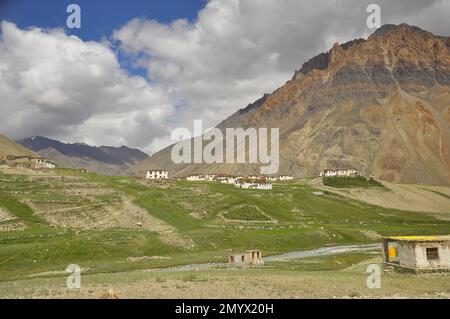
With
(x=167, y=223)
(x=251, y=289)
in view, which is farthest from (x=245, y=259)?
(x=167, y=223)

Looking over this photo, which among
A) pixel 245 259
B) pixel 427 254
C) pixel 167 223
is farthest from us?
pixel 167 223

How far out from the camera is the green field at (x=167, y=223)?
251 ft

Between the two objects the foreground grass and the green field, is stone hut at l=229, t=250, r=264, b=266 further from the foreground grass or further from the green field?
the foreground grass

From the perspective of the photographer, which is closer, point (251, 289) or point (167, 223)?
point (251, 289)

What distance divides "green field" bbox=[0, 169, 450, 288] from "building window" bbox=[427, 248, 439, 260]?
35535 mm

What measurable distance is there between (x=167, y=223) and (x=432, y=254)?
74.2 m

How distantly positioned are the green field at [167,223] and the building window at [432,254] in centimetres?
3554

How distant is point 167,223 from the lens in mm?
114312

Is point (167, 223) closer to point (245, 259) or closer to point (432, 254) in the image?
point (245, 259)
